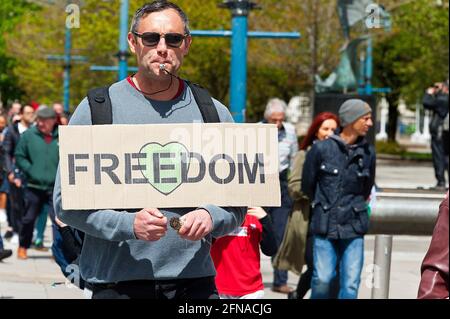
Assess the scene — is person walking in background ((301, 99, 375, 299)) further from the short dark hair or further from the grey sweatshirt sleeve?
the grey sweatshirt sleeve

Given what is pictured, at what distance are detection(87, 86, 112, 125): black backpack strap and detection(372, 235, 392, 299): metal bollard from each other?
4.23 meters

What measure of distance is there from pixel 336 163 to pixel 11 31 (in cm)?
4821

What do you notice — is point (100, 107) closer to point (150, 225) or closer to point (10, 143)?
point (150, 225)

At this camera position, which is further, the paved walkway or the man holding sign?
the paved walkway

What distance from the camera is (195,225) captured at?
3.87m

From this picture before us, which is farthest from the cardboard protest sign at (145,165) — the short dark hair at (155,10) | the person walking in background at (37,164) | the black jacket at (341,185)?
the person walking in background at (37,164)

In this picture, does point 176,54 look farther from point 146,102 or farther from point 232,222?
point 232,222

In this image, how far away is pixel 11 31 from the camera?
55.5 meters

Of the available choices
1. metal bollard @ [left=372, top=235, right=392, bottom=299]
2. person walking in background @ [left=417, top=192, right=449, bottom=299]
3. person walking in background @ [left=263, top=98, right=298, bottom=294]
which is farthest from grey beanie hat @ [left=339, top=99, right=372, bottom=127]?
person walking in background @ [left=417, top=192, right=449, bottom=299]

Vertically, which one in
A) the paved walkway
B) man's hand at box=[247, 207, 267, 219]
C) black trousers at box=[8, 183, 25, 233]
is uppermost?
man's hand at box=[247, 207, 267, 219]

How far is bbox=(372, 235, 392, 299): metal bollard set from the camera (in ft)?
26.5

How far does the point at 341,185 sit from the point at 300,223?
1.14 m

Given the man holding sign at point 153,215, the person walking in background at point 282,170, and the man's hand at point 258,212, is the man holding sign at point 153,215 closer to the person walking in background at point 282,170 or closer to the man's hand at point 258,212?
the man's hand at point 258,212
